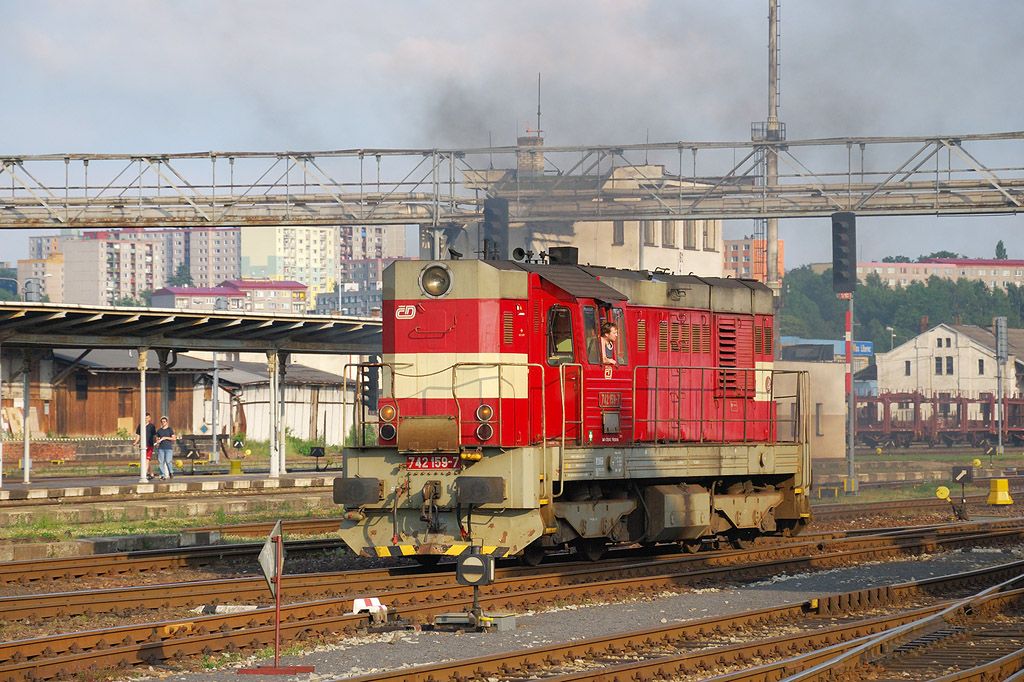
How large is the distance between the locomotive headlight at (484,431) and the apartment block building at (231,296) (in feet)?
523

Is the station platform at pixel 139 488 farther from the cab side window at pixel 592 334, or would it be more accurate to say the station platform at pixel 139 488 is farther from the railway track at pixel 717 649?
the railway track at pixel 717 649

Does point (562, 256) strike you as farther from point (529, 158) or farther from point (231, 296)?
point (231, 296)

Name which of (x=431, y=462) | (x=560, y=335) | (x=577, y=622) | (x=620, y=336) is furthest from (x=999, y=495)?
(x=577, y=622)

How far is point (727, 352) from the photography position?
63.1 feet

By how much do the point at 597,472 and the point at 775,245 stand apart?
59.7 m

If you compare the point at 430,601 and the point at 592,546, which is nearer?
the point at 430,601

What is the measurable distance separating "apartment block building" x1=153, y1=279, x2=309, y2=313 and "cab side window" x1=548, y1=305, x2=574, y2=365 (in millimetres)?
158774

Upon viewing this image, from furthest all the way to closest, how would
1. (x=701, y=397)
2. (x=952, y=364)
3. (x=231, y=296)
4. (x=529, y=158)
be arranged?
(x=231, y=296), (x=952, y=364), (x=529, y=158), (x=701, y=397)

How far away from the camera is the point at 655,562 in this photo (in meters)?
16.8

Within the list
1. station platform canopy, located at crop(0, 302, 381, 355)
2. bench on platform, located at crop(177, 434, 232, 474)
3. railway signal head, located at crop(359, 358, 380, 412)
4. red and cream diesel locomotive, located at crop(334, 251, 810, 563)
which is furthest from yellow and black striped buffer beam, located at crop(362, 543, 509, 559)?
bench on platform, located at crop(177, 434, 232, 474)

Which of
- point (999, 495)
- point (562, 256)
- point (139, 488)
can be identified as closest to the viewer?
point (562, 256)

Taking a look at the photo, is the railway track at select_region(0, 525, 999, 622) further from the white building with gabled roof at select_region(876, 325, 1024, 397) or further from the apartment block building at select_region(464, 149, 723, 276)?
the white building with gabled roof at select_region(876, 325, 1024, 397)

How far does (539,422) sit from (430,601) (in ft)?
9.25

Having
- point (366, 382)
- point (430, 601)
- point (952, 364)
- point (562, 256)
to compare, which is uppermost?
point (952, 364)
